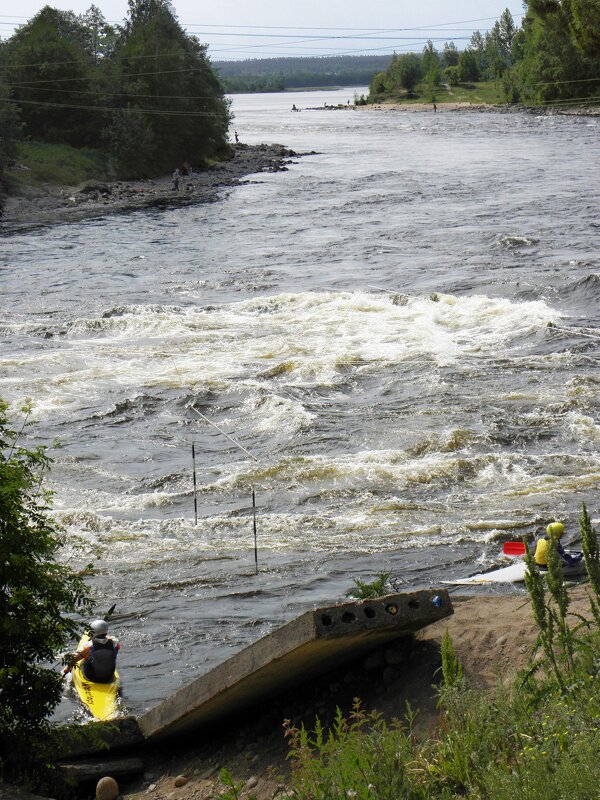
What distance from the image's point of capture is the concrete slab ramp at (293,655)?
6359mm

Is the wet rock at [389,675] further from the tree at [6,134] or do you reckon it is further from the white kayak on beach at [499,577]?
the tree at [6,134]

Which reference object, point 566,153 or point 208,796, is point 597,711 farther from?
point 566,153

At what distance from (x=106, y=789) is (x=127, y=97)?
63447mm

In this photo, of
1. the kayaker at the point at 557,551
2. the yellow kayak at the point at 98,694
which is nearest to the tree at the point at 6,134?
the yellow kayak at the point at 98,694

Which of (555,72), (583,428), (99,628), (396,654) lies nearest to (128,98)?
(555,72)

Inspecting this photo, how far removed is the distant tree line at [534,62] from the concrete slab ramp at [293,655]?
1469 inches

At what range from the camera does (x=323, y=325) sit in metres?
22.0

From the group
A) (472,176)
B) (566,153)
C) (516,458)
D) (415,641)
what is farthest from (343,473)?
(566,153)

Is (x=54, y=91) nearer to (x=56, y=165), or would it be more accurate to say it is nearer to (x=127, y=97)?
(x=127, y=97)

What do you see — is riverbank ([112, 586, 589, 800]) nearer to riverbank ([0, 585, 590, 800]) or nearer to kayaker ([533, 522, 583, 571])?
riverbank ([0, 585, 590, 800])

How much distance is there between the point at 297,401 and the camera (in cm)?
1688

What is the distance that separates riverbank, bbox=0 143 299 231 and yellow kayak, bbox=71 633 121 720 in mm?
35897

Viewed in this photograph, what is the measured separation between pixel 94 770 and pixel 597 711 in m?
3.48

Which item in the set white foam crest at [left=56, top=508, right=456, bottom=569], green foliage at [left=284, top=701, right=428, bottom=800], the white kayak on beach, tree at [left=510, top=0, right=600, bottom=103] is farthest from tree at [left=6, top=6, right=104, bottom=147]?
green foliage at [left=284, top=701, right=428, bottom=800]
